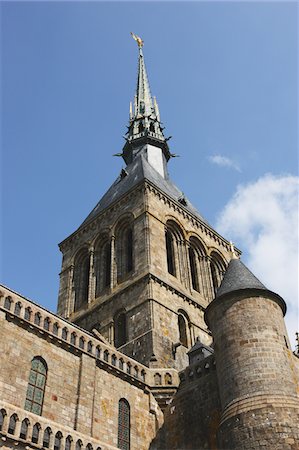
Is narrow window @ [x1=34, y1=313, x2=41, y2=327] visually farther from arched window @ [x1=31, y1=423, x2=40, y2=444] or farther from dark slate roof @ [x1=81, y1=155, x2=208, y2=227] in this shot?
dark slate roof @ [x1=81, y1=155, x2=208, y2=227]

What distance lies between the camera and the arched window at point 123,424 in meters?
16.8

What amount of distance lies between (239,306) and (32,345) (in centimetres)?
702

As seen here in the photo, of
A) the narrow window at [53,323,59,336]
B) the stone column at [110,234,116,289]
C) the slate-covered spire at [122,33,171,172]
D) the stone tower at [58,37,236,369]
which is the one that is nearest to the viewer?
the narrow window at [53,323,59,336]

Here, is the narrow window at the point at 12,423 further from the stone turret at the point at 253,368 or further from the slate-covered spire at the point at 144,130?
the slate-covered spire at the point at 144,130

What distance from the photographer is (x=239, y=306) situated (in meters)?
17.4

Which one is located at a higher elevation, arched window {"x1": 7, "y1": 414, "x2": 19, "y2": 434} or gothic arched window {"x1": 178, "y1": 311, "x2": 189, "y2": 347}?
gothic arched window {"x1": 178, "y1": 311, "x2": 189, "y2": 347}

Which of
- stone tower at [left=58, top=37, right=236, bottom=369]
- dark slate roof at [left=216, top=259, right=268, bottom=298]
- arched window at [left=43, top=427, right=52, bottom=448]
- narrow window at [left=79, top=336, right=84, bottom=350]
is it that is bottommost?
arched window at [left=43, top=427, right=52, bottom=448]

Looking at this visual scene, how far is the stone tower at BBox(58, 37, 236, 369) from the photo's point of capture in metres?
22.8

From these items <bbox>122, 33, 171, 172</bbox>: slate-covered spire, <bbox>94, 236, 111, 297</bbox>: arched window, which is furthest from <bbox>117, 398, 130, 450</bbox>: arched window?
<bbox>122, 33, 171, 172</bbox>: slate-covered spire

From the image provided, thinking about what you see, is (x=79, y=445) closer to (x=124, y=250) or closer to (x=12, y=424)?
(x=12, y=424)

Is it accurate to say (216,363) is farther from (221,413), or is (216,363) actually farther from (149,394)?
(149,394)

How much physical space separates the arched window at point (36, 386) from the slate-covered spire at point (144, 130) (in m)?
21.9

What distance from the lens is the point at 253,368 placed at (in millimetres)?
15453

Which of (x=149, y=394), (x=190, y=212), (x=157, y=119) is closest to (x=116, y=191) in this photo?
(x=190, y=212)
